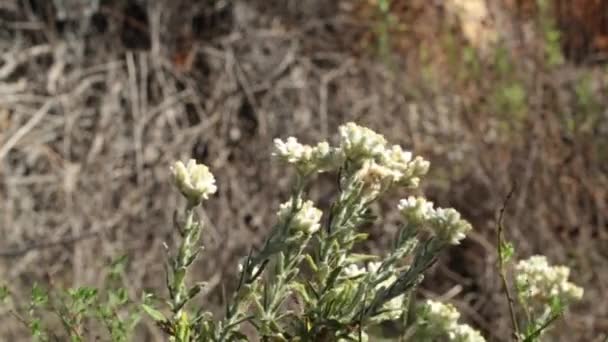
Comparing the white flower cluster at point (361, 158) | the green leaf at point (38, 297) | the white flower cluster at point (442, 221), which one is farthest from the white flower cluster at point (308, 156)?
the green leaf at point (38, 297)

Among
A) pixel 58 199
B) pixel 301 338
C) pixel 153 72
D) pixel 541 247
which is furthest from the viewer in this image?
pixel 153 72

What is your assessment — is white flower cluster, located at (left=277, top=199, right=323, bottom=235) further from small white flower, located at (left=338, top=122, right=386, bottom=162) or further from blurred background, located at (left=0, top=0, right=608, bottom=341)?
blurred background, located at (left=0, top=0, right=608, bottom=341)

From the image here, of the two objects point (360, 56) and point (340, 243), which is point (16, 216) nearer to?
point (360, 56)

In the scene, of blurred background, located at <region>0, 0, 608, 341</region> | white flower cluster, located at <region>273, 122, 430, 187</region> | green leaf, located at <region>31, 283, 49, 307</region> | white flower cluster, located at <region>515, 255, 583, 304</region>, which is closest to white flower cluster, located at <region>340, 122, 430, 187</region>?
white flower cluster, located at <region>273, 122, 430, 187</region>

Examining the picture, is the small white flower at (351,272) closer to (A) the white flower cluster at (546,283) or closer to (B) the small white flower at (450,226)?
(B) the small white flower at (450,226)

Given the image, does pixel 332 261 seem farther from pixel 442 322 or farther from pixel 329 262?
pixel 442 322

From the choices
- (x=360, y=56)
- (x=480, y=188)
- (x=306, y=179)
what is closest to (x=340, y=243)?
(x=306, y=179)

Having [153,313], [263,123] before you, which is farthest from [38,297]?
[263,123]
